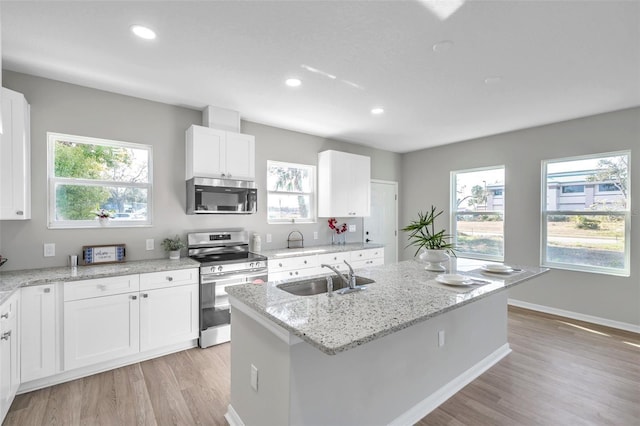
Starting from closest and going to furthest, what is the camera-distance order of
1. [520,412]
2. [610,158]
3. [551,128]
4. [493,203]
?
[520,412] → [610,158] → [551,128] → [493,203]

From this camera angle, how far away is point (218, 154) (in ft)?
11.3

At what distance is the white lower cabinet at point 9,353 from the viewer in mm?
1891

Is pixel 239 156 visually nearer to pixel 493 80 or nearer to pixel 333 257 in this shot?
pixel 333 257

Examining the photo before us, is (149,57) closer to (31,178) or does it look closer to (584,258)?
(31,178)

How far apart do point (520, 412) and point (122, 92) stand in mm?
4445

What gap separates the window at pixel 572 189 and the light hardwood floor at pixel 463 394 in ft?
6.31

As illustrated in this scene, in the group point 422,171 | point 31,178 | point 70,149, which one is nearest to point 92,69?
point 70,149

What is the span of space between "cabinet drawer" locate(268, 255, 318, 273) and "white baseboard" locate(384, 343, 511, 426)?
1.81m

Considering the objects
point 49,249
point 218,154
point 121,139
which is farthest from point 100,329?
point 218,154

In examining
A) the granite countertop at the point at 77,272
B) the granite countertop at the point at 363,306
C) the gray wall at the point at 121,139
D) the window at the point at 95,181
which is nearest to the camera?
the granite countertop at the point at 363,306

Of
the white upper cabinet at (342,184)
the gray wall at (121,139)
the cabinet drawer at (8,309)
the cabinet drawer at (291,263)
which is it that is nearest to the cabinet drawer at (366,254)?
the white upper cabinet at (342,184)

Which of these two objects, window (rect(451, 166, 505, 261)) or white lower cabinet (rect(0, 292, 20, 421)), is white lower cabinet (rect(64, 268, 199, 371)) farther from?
window (rect(451, 166, 505, 261))

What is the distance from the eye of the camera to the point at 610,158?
3762mm

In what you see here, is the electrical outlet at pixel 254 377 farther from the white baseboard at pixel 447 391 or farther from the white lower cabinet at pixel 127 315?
the white lower cabinet at pixel 127 315
